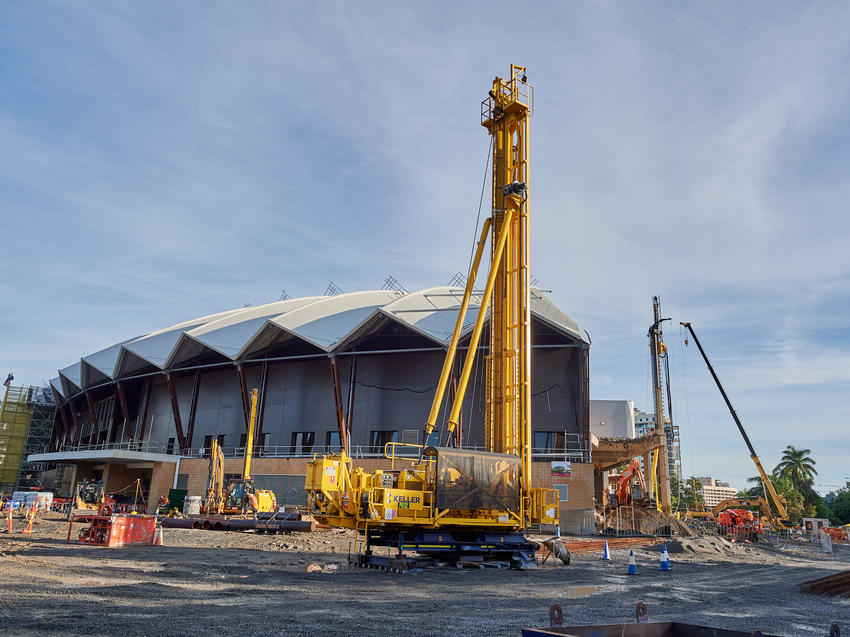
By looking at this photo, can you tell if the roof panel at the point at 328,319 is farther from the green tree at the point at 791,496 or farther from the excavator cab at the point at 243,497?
the green tree at the point at 791,496

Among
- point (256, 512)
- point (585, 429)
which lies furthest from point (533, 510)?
point (585, 429)

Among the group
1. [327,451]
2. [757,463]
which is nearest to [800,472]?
[757,463]

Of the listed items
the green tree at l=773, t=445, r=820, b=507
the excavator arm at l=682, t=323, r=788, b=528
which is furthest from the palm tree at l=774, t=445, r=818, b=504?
the excavator arm at l=682, t=323, r=788, b=528

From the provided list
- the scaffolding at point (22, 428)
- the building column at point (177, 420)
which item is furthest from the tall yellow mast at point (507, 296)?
the scaffolding at point (22, 428)

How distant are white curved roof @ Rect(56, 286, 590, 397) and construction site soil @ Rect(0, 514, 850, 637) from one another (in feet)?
72.3

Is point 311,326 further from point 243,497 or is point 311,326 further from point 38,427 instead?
point 38,427

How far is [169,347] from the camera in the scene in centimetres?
5131

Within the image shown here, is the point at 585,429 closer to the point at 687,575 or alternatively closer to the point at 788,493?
the point at 687,575

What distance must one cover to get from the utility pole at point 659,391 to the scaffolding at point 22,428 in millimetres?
69580

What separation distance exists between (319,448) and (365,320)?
10.2 meters

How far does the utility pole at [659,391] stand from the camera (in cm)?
4409

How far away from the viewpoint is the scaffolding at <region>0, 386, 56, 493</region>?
7394 cm

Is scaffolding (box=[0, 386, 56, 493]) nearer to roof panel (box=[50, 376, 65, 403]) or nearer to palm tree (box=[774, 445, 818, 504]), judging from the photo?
roof panel (box=[50, 376, 65, 403])

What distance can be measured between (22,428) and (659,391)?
237 feet
